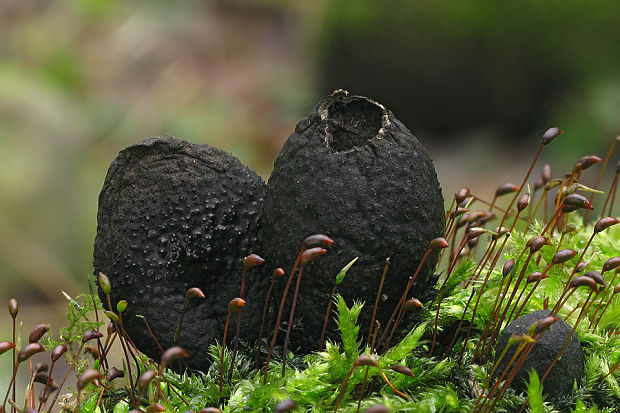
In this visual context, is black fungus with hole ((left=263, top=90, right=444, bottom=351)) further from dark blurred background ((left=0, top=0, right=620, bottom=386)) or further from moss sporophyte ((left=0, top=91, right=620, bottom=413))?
dark blurred background ((left=0, top=0, right=620, bottom=386))

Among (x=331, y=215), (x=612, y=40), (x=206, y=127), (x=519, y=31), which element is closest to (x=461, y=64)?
(x=519, y=31)

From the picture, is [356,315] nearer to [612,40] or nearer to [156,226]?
[156,226]

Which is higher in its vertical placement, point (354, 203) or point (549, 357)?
point (354, 203)

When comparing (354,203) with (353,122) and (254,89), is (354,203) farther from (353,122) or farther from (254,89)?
(254,89)

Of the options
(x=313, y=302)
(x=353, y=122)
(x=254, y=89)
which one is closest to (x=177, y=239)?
(x=313, y=302)

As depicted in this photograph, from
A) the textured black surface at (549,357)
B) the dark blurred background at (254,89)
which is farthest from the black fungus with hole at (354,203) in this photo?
the dark blurred background at (254,89)

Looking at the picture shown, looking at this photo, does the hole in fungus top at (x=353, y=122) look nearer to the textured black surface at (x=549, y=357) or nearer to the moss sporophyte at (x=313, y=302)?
the moss sporophyte at (x=313, y=302)
